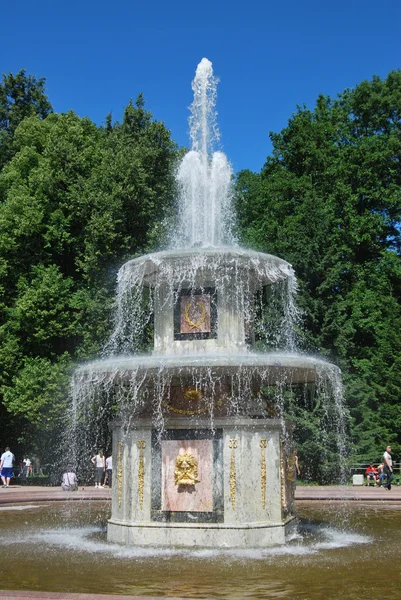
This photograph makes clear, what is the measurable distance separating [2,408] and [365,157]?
20.3 meters

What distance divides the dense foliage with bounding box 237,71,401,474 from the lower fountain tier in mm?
14539

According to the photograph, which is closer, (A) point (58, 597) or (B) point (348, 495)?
(A) point (58, 597)

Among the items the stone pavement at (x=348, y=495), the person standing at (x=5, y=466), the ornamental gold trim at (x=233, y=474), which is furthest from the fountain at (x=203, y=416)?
the person standing at (x=5, y=466)

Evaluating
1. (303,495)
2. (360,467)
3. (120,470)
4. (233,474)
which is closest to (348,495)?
(303,495)

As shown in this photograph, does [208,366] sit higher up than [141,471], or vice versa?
[208,366]

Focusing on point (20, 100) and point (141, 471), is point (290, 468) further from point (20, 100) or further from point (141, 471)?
point (20, 100)

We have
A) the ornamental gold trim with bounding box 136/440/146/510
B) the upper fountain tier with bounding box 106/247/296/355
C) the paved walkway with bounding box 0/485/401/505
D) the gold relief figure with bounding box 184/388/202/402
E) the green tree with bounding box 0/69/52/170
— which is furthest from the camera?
the green tree with bounding box 0/69/52/170

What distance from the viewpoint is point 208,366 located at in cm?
1137

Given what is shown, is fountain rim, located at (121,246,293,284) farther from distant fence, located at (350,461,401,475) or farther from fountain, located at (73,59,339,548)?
distant fence, located at (350,461,401,475)

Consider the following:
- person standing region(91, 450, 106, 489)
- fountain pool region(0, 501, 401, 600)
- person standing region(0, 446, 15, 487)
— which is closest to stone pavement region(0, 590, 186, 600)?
fountain pool region(0, 501, 401, 600)

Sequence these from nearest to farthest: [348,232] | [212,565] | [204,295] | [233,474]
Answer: [212,565] → [233,474] → [204,295] → [348,232]

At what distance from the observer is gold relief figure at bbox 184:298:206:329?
43.3 ft

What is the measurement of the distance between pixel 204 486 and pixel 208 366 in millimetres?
2194

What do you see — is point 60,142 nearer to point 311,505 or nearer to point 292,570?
point 311,505
